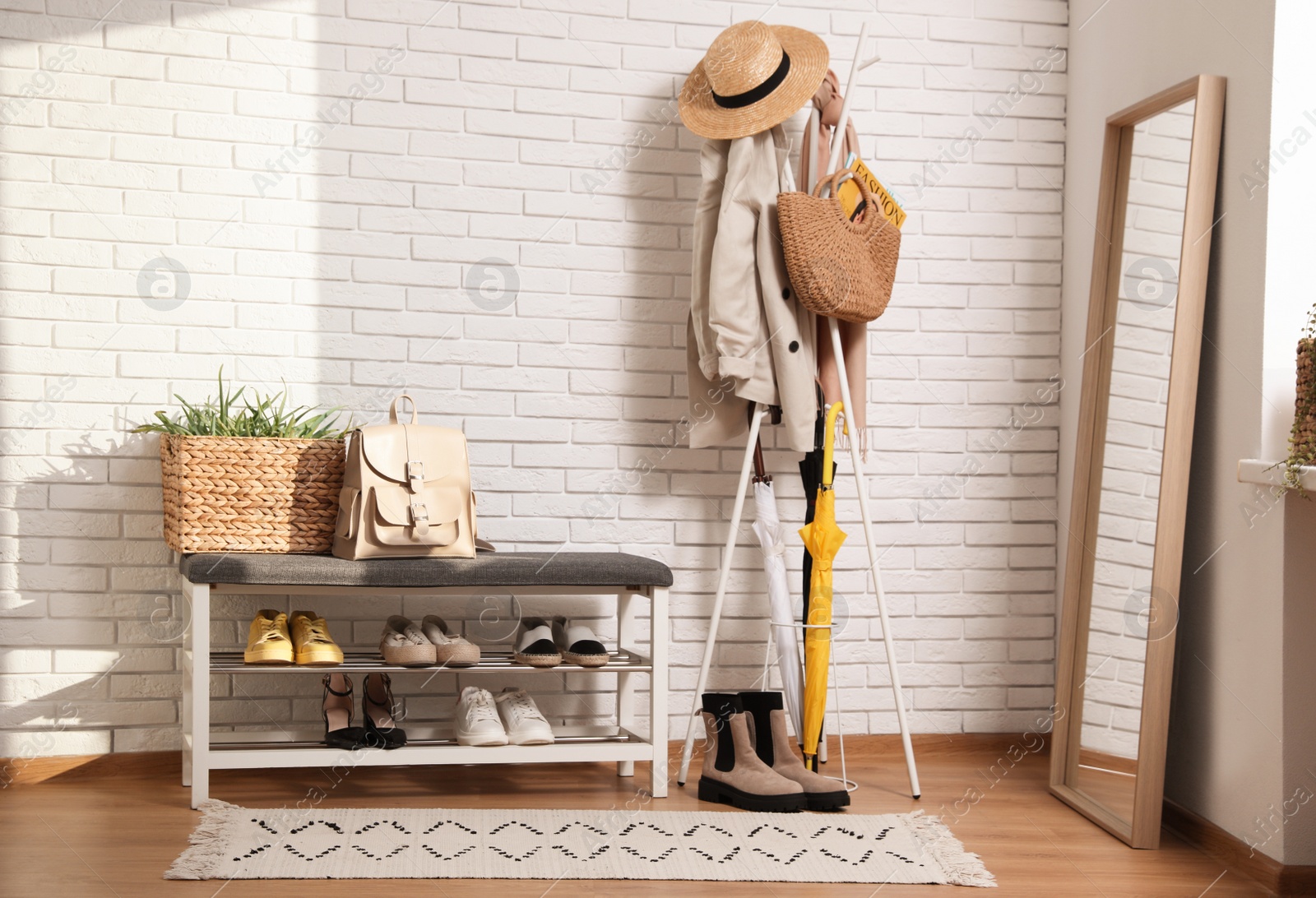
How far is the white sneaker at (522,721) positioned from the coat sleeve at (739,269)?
2.84 feet

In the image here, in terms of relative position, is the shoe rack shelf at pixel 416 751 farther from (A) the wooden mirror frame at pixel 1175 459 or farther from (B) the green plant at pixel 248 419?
(A) the wooden mirror frame at pixel 1175 459

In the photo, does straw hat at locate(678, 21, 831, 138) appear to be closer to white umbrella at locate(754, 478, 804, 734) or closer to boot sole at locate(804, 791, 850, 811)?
white umbrella at locate(754, 478, 804, 734)

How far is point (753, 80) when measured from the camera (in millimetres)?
2475

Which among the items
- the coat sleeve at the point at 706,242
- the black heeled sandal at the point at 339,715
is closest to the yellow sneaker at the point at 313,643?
the black heeled sandal at the point at 339,715

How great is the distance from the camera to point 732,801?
7.88ft

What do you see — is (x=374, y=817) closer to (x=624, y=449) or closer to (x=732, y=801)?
(x=732, y=801)

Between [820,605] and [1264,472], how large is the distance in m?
0.95

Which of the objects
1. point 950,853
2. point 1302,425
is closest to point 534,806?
point 950,853

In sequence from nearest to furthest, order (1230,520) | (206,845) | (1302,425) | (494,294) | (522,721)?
1. (1302,425)
2. (206,845)
3. (1230,520)
4. (522,721)
5. (494,294)

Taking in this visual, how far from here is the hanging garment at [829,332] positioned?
8.69ft

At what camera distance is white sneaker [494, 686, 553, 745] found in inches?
92.6

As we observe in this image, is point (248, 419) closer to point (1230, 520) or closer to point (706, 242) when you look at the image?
point (706, 242)

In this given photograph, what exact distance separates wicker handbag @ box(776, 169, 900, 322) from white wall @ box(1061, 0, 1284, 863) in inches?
27.3

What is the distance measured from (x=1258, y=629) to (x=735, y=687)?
48.5 inches
